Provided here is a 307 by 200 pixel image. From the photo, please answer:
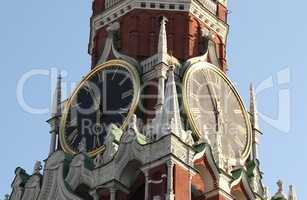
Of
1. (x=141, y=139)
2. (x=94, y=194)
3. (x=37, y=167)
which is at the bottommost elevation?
(x=94, y=194)

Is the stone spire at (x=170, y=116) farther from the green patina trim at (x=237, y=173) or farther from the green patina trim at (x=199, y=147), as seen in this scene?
the green patina trim at (x=237, y=173)

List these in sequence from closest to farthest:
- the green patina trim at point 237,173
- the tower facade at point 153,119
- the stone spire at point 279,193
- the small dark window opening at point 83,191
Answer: the tower facade at point 153,119 < the small dark window opening at point 83,191 < the green patina trim at point 237,173 < the stone spire at point 279,193

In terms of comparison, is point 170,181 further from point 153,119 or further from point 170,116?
point 153,119

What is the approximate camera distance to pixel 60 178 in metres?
41.9

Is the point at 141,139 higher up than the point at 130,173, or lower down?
higher up

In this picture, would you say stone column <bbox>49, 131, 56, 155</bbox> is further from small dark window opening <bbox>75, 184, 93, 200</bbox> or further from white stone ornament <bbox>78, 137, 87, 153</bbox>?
small dark window opening <bbox>75, 184, 93, 200</bbox>

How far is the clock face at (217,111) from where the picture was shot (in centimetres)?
4288

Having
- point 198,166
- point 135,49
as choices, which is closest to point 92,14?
point 135,49

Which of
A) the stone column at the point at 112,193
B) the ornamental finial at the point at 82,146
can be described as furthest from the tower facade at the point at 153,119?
the ornamental finial at the point at 82,146

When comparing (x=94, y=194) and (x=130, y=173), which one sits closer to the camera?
(x=94, y=194)

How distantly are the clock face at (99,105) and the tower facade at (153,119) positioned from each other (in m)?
0.05

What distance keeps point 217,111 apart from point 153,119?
384 centimetres

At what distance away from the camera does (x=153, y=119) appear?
4119cm

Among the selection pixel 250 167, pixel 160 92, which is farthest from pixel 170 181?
pixel 250 167
